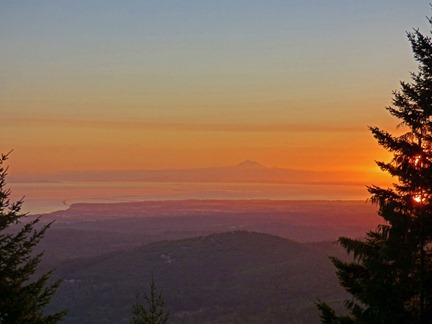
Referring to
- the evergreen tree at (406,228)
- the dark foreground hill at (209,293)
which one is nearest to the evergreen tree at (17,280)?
the evergreen tree at (406,228)

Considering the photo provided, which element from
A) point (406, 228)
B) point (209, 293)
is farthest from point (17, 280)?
point (209, 293)

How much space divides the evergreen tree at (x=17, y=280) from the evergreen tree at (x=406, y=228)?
363 inches

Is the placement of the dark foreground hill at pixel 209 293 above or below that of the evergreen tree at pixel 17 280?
below

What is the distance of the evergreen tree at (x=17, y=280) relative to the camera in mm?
15219

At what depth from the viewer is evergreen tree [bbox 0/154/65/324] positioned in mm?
15219

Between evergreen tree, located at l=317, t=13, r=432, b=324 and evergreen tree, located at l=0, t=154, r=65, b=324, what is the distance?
9208mm

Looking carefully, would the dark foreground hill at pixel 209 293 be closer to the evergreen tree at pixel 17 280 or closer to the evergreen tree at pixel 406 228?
the evergreen tree at pixel 406 228

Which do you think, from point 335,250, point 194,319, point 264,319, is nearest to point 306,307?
point 264,319

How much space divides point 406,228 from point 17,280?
11147 millimetres

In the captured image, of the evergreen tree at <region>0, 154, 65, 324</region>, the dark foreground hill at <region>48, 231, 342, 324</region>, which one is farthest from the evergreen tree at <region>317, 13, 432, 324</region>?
the dark foreground hill at <region>48, 231, 342, 324</region>

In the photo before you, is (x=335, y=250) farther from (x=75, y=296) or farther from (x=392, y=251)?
(x=392, y=251)

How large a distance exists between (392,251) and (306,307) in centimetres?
12706

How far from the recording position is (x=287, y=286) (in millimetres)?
171625

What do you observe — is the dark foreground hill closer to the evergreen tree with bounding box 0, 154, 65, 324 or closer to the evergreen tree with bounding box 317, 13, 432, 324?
the evergreen tree with bounding box 317, 13, 432, 324
